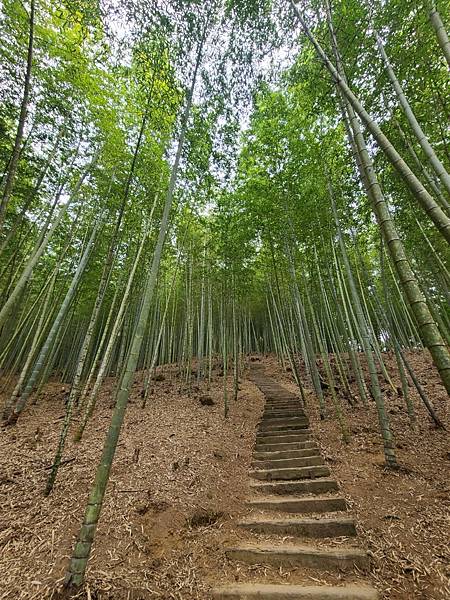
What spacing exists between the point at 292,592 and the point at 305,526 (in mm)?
749

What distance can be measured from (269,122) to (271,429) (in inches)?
266

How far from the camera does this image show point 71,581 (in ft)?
5.69

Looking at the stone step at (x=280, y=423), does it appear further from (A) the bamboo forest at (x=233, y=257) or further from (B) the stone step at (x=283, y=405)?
(B) the stone step at (x=283, y=405)

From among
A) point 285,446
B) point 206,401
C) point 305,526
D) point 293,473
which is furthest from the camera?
point 206,401

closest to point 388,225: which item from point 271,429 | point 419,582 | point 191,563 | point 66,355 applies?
point 419,582

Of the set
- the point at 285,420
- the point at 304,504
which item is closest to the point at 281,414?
the point at 285,420

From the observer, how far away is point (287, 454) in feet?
13.2

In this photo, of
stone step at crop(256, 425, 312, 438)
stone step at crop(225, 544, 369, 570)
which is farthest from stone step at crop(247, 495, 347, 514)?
stone step at crop(256, 425, 312, 438)

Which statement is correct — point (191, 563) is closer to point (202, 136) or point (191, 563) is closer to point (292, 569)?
point (292, 569)

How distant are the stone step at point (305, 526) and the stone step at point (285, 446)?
5.28 feet

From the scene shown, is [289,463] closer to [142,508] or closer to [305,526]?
[305,526]

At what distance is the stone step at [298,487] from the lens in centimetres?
312

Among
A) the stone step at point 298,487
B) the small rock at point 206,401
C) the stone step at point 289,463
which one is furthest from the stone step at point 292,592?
the small rock at point 206,401

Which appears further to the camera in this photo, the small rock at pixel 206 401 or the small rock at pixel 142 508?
the small rock at pixel 206 401
